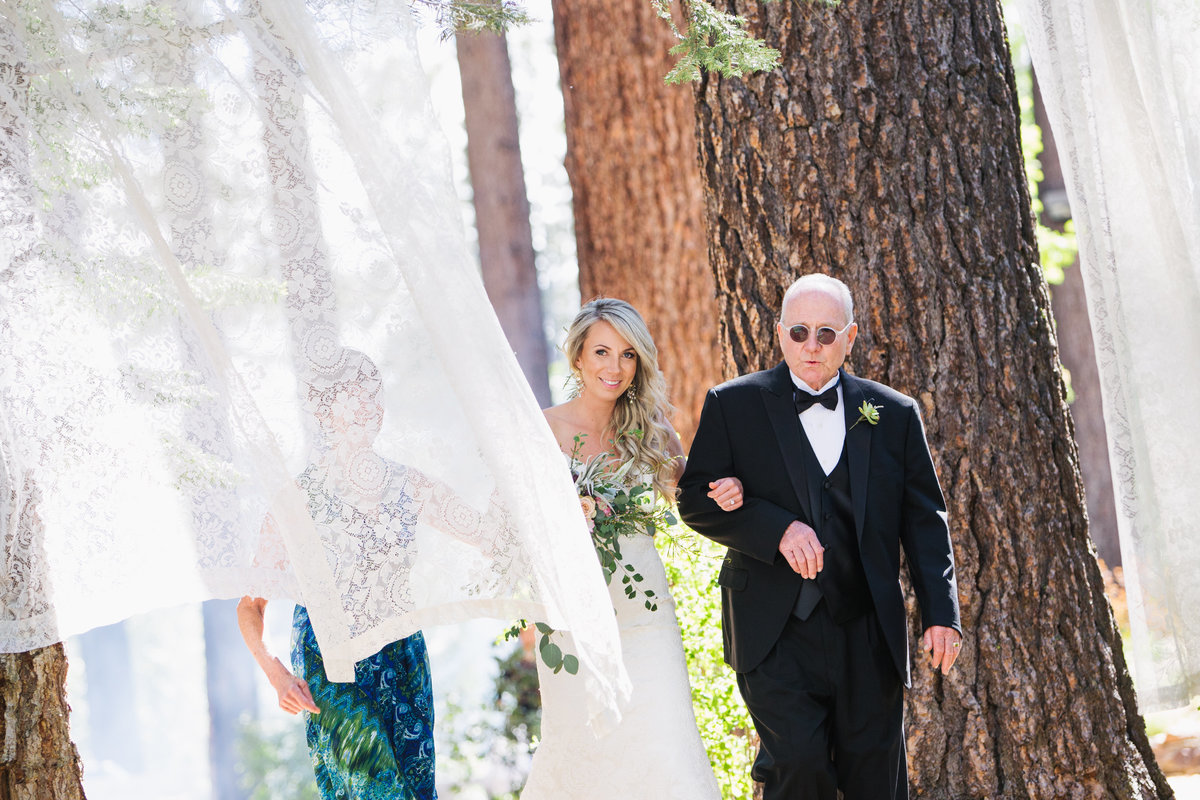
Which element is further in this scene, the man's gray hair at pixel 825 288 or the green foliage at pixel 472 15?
the man's gray hair at pixel 825 288

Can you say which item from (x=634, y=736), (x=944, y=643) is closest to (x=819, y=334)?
(x=944, y=643)

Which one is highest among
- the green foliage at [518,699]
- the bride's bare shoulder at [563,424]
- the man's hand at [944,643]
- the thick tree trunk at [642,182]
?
the thick tree trunk at [642,182]

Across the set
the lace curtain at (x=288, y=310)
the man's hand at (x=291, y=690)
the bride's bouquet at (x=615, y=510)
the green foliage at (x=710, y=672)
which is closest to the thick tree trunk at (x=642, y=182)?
the green foliage at (x=710, y=672)

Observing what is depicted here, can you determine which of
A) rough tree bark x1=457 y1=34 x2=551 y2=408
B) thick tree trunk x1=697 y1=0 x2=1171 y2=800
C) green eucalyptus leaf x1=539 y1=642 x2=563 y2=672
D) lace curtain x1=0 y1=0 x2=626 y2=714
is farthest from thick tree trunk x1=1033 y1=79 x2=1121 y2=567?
lace curtain x1=0 y1=0 x2=626 y2=714

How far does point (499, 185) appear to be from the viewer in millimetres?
10836

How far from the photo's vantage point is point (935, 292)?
4285 mm

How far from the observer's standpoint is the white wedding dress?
12.3 feet

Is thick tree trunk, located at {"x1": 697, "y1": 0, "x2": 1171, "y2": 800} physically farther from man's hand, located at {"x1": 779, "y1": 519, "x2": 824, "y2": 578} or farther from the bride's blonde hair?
man's hand, located at {"x1": 779, "y1": 519, "x2": 824, "y2": 578}

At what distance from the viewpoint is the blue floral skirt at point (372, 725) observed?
121 inches

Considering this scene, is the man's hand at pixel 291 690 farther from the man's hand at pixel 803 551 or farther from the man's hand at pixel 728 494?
the man's hand at pixel 803 551

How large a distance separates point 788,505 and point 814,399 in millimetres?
366

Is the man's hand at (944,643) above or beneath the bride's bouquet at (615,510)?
beneath

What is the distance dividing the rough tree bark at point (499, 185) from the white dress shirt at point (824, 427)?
24.3 feet

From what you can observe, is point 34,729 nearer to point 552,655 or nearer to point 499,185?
point 552,655
